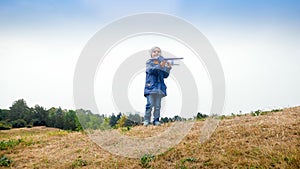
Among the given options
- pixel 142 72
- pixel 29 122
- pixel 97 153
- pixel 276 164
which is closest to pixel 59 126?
pixel 29 122

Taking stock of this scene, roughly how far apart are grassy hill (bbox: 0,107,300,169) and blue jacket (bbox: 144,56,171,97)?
6.85 ft

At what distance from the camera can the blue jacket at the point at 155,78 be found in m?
13.2

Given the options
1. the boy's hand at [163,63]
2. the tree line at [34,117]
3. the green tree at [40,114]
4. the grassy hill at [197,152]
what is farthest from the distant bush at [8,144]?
the green tree at [40,114]

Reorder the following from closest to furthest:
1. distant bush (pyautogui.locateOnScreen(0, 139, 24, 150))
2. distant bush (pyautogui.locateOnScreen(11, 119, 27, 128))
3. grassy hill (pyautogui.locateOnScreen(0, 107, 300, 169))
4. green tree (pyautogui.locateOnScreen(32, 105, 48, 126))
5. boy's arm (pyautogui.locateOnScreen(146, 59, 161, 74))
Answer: grassy hill (pyautogui.locateOnScreen(0, 107, 300, 169)) → distant bush (pyautogui.locateOnScreen(0, 139, 24, 150)) → boy's arm (pyautogui.locateOnScreen(146, 59, 161, 74)) → distant bush (pyautogui.locateOnScreen(11, 119, 27, 128)) → green tree (pyautogui.locateOnScreen(32, 105, 48, 126))

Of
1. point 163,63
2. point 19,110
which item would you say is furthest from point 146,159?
point 19,110

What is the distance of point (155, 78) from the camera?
44.3 ft

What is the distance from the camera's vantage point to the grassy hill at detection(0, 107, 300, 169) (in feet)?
26.3

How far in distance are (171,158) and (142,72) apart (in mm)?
5534

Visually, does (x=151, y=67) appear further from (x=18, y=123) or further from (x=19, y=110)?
(x=19, y=110)

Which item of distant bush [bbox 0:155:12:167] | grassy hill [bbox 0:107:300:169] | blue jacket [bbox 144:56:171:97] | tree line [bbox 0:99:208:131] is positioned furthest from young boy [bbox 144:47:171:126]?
tree line [bbox 0:99:208:131]

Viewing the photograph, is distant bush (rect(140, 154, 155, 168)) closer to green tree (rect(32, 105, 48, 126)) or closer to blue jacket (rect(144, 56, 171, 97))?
blue jacket (rect(144, 56, 171, 97))

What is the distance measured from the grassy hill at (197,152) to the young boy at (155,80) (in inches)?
72.2

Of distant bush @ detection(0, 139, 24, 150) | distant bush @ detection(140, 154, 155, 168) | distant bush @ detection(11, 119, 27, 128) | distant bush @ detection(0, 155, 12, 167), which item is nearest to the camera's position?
distant bush @ detection(140, 154, 155, 168)

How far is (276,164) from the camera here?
7574 mm
